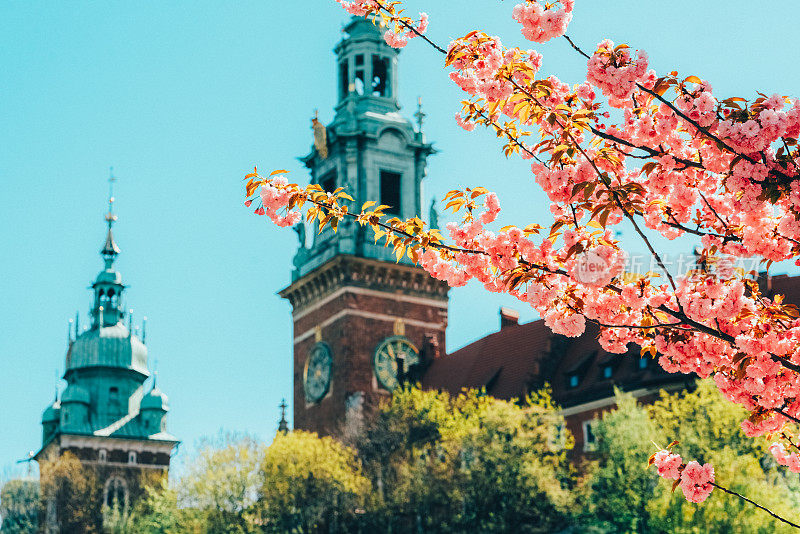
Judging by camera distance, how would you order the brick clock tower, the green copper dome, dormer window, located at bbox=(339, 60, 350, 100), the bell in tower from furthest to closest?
1. the green copper dome
2. dormer window, located at bbox=(339, 60, 350, 100)
3. the bell in tower
4. the brick clock tower

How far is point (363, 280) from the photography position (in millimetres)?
73812

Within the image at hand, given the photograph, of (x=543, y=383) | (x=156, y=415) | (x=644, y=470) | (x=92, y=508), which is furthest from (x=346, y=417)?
(x=156, y=415)

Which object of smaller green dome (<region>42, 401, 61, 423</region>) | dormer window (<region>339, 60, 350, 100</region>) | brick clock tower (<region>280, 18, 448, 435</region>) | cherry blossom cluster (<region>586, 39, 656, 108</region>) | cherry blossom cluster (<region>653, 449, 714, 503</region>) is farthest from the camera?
smaller green dome (<region>42, 401, 61, 423</region>)

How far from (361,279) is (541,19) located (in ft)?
203

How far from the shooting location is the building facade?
101 m

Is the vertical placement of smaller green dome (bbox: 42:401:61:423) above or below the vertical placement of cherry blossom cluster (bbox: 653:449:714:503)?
above

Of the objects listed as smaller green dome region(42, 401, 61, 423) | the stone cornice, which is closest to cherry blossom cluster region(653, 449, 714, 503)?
the stone cornice

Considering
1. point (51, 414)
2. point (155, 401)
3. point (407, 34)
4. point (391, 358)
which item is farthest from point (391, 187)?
point (407, 34)

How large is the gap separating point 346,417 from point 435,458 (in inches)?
574

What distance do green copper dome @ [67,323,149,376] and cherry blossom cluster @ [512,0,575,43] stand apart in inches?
3903

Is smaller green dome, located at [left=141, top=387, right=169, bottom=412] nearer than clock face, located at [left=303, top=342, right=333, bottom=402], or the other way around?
clock face, located at [left=303, top=342, right=333, bottom=402]

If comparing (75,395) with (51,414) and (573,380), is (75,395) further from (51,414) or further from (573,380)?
(573,380)

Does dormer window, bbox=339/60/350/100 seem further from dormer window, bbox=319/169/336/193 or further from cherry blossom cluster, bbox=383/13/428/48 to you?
cherry blossom cluster, bbox=383/13/428/48

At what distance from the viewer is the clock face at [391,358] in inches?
2864
